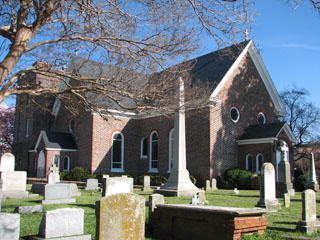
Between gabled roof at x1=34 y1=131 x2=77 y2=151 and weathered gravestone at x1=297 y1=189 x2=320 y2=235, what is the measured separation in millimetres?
23394

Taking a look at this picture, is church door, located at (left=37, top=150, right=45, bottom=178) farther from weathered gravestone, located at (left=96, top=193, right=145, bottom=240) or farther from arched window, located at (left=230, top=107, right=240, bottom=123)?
weathered gravestone, located at (left=96, top=193, right=145, bottom=240)

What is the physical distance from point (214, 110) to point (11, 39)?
1810cm

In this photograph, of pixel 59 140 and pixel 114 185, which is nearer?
pixel 114 185

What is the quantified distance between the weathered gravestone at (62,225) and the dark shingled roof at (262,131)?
1932cm

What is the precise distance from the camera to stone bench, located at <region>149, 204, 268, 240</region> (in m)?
6.82

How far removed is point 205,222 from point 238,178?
1689cm

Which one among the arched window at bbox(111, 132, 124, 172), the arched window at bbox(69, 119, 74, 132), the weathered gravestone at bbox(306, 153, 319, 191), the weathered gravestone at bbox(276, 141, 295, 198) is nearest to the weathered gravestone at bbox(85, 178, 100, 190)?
the arched window at bbox(111, 132, 124, 172)

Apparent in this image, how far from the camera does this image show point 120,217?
5238 mm

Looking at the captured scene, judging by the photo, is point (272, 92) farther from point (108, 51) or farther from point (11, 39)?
point (11, 39)

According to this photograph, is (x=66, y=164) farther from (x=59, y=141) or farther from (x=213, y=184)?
(x=213, y=184)

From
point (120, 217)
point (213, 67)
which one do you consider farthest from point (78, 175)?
point (120, 217)

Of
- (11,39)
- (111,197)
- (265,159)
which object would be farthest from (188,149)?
(111,197)

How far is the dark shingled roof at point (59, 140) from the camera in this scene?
29.3 meters

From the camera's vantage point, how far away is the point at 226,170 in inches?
974
